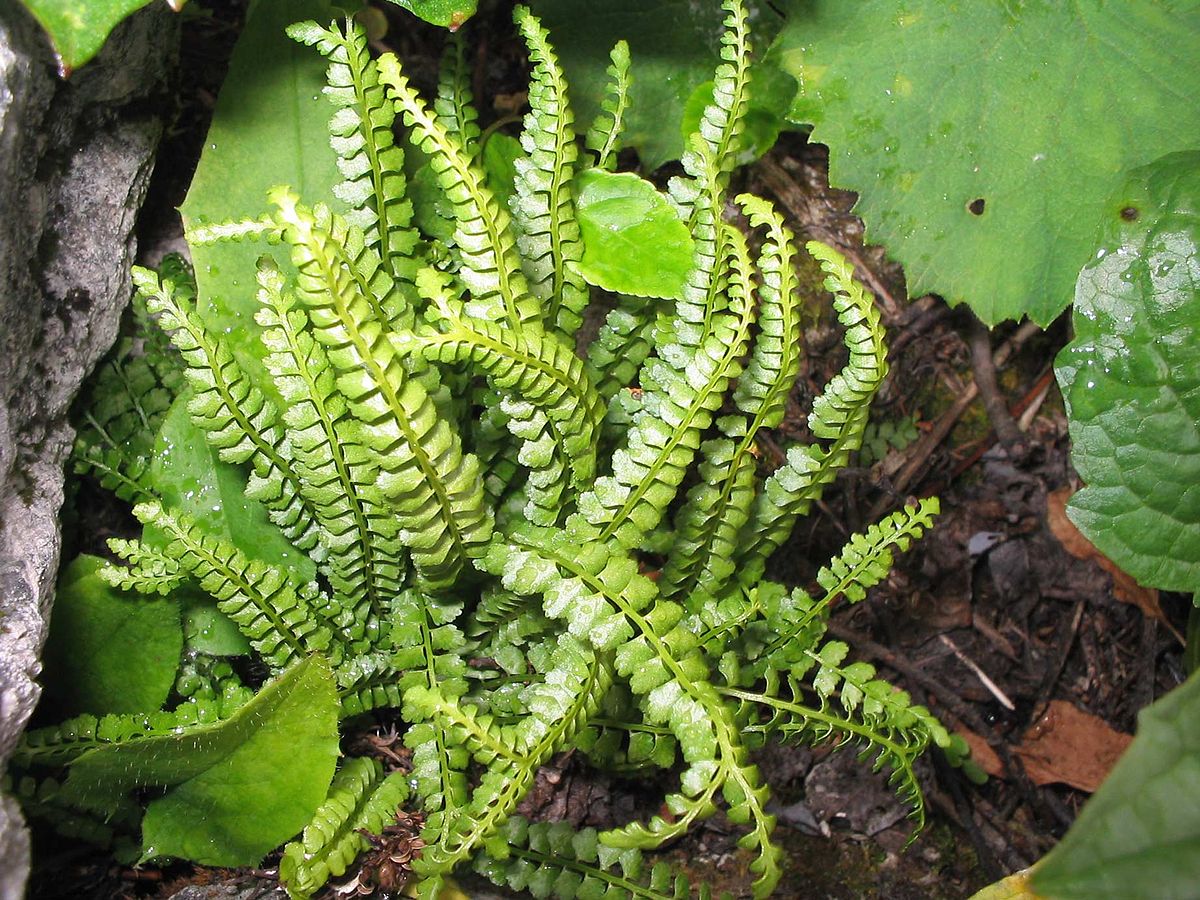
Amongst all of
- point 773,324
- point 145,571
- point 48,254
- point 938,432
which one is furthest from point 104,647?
point 938,432

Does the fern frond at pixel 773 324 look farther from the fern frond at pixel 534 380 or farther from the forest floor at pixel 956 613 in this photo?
the forest floor at pixel 956 613

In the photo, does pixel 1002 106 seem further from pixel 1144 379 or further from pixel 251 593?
pixel 251 593

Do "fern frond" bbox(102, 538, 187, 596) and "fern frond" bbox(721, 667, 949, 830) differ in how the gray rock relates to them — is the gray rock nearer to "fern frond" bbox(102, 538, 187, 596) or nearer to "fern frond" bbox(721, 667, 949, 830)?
"fern frond" bbox(102, 538, 187, 596)

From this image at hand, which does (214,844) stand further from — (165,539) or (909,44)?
(909,44)

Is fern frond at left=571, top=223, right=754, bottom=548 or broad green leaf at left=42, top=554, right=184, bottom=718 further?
broad green leaf at left=42, top=554, right=184, bottom=718

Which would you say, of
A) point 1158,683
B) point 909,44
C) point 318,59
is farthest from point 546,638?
point 1158,683

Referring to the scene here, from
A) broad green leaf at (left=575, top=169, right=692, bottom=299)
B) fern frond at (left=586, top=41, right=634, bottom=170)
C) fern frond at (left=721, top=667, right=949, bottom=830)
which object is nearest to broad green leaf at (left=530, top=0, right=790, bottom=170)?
fern frond at (left=586, top=41, right=634, bottom=170)
